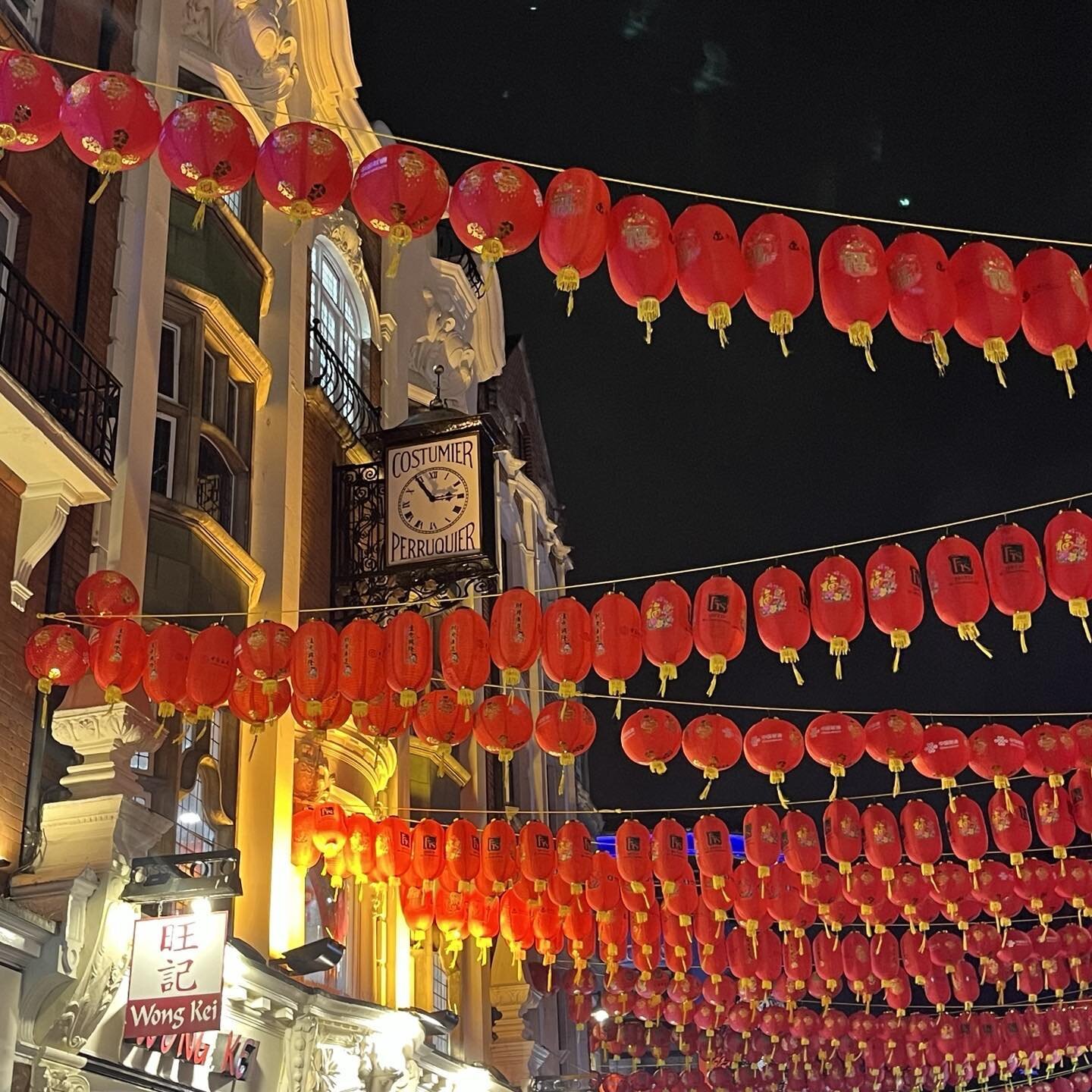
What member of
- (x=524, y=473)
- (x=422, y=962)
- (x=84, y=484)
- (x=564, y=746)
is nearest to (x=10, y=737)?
(x=84, y=484)

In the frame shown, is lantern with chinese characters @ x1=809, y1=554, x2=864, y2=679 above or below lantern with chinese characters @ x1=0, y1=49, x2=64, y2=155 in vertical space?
below

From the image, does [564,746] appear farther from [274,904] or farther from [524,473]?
[524,473]

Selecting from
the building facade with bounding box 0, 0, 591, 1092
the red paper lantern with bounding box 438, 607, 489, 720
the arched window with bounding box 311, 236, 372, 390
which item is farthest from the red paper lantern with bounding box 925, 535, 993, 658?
the arched window with bounding box 311, 236, 372, 390

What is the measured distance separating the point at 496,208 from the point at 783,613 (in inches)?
193

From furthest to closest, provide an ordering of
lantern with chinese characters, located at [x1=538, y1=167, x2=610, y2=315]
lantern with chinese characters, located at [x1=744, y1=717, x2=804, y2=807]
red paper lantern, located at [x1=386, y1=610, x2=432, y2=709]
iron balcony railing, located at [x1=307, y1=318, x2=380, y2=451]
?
1. iron balcony railing, located at [x1=307, y1=318, x2=380, y2=451]
2. lantern with chinese characters, located at [x1=744, y1=717, x2=804, y2=807]
3. red paper lantern, located at [x1=386, y1=610, x2=432, y2=709]
4. lantern with chinese characters, located at [x1=538, y1=167, x2=610, y2=315]

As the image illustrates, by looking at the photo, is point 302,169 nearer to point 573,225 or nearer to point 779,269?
point 573,225

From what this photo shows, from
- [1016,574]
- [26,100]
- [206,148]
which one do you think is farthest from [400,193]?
[1016,574]

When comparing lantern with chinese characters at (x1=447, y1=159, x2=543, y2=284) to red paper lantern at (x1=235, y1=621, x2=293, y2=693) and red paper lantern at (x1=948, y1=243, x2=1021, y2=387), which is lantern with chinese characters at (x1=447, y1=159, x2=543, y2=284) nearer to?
red paper lantern at (x1=948, y1=243, x2=1021, y2=387)

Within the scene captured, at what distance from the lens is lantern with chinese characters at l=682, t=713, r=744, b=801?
49.7 feet

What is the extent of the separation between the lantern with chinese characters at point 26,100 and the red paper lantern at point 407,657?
5.91 meters

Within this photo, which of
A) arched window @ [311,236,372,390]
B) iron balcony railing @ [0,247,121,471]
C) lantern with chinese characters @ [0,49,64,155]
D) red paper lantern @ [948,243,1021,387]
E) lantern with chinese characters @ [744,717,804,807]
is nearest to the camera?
lantern with chinese characters @ [0,49,64,155]

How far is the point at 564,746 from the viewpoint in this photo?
49.3 ft

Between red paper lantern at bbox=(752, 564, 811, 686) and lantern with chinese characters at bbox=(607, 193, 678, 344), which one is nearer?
lantern with chinese characters at bbox=(607, 193, 678, 344)

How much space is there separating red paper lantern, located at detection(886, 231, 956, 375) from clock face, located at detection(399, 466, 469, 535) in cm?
922
